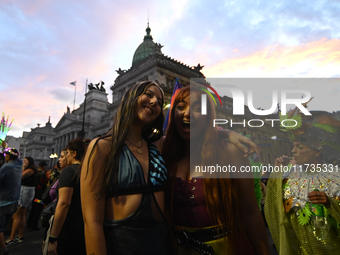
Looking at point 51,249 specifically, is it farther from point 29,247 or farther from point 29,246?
point 29,246

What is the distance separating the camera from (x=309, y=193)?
2.77 metres

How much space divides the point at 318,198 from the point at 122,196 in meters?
2.58

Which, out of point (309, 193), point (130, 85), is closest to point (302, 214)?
point (309, 193)

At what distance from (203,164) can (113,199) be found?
0.89m

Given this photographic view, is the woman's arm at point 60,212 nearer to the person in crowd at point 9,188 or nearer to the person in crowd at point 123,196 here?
the person in crowd at point 123,196

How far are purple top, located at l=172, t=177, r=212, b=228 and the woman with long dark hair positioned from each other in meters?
0.23

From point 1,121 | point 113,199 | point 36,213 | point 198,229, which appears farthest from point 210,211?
point 1,121

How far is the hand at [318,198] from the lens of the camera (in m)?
2.66

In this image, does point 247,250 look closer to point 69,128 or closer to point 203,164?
point 203,164

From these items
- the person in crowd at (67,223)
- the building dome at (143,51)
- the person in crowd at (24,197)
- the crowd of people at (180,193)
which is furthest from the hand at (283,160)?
the building dome at (143,51)

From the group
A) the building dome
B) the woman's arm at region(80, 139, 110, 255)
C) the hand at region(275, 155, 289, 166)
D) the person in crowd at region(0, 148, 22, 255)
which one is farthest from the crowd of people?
the building dome

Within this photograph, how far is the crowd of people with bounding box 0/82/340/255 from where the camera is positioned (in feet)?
4.97

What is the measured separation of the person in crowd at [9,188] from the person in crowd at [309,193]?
19.4 feet

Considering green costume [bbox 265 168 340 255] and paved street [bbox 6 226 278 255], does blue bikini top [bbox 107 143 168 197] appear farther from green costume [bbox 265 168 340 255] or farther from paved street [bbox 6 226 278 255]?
paved street [bbox 6 226 278 255]
